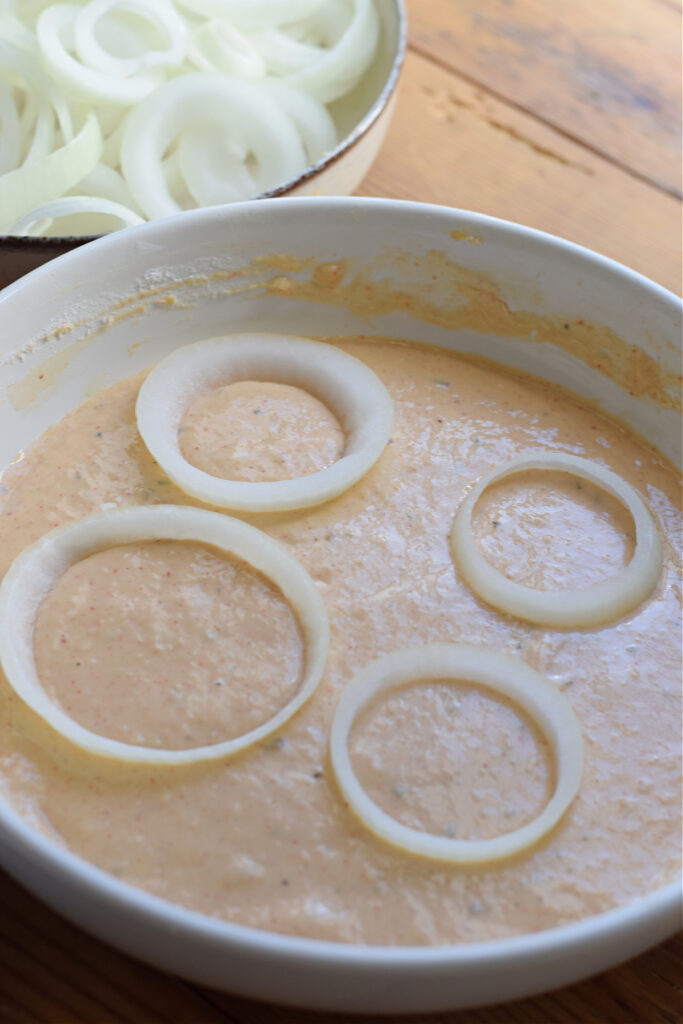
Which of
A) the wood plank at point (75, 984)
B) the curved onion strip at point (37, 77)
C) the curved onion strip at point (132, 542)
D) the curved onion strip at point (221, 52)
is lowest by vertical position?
the wood plank at point (75, 984)

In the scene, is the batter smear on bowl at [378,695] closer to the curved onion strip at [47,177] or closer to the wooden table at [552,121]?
the curved onion strip at [47,177]

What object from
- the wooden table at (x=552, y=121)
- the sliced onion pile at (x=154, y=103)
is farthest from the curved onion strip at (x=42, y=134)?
the wooden table at (x=552, y=121)

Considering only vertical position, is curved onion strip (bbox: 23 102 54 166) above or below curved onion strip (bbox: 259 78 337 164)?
below

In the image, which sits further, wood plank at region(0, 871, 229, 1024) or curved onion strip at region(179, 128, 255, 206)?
curved onion strip at region(179, 128, 255, 206)

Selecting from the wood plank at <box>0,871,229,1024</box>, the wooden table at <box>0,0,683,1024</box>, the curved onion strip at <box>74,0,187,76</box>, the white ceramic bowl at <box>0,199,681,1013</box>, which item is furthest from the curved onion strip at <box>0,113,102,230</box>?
the wood plank at <box>0,871,229,1024</box>

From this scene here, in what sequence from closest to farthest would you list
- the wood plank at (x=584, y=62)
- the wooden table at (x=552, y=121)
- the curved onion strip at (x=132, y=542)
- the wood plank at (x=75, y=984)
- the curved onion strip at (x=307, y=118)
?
1. the wood plank at (x=75, y=984)
2. the curved onion strip at (x=132, y=542)
3. the curved onion strip at (x=307, y=118)
4. the wooden table at (x=552, y=121)
5. the wood plank at (x=584, y=62)

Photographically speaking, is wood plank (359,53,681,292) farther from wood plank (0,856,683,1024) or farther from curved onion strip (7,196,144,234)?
wood plank (0,856,683,1024)

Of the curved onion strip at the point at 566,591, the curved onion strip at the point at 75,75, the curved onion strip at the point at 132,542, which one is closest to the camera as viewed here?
the curved onion strip at the point at 132,542

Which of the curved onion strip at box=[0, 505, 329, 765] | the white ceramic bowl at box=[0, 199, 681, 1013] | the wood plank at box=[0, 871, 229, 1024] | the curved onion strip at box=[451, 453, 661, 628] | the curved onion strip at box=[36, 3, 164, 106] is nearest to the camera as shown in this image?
the wood plank at box=[0, 871, 229, 1024]

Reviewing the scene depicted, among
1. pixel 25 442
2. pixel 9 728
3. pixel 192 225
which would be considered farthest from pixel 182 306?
pixel 9 728
